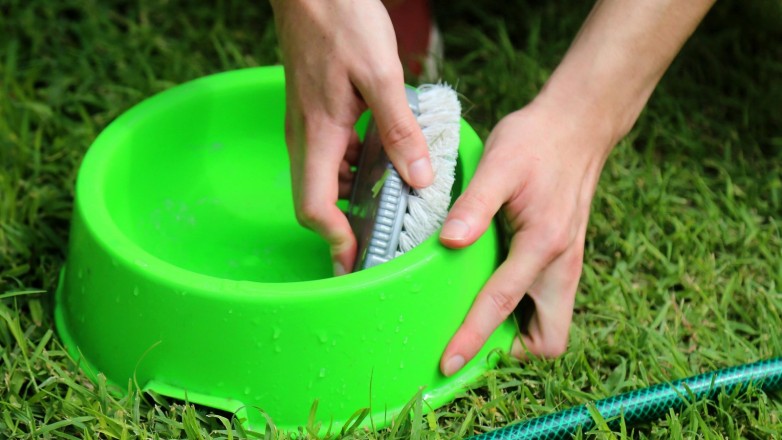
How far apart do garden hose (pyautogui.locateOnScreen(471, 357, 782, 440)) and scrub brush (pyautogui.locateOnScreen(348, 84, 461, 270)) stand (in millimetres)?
273

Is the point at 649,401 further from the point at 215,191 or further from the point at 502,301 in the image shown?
the point at 215,191

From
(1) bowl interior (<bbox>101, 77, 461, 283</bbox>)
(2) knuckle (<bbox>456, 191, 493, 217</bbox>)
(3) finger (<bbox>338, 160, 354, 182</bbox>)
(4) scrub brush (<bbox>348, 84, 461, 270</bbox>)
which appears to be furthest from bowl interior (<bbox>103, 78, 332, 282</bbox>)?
(2) knuckle (<bbox>456, 191, 493, 217</bbox>)

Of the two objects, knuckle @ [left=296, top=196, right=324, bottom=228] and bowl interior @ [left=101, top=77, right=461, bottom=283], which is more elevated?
knuckle @ [left=296, top=196, right=324, bottom=228]

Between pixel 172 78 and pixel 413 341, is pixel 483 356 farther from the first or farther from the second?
pixel 172 78

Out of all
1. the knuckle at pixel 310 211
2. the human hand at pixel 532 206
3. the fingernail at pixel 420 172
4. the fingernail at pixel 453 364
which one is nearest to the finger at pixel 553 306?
the human hand at pixel 532 206

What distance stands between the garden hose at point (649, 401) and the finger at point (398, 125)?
13.4 inches

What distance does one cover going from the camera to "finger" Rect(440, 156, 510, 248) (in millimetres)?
1217

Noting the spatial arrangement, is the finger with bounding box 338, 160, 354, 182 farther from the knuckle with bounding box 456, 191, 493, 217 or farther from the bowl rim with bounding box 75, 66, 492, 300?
the knuckle with bounding box 456, 191, 493, 217

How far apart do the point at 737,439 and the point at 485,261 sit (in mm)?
395

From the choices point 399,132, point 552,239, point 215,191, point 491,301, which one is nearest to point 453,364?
point 491,301

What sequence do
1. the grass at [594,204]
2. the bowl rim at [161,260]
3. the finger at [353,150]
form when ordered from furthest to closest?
the finger at [353,150] < the grass at [594,204] < the bowl rim at [161,260]

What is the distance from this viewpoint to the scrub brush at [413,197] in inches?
49.8

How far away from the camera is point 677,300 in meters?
1.51

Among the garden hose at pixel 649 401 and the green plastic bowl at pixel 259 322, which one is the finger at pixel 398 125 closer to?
the green plastic bowl at pixel 259 322
